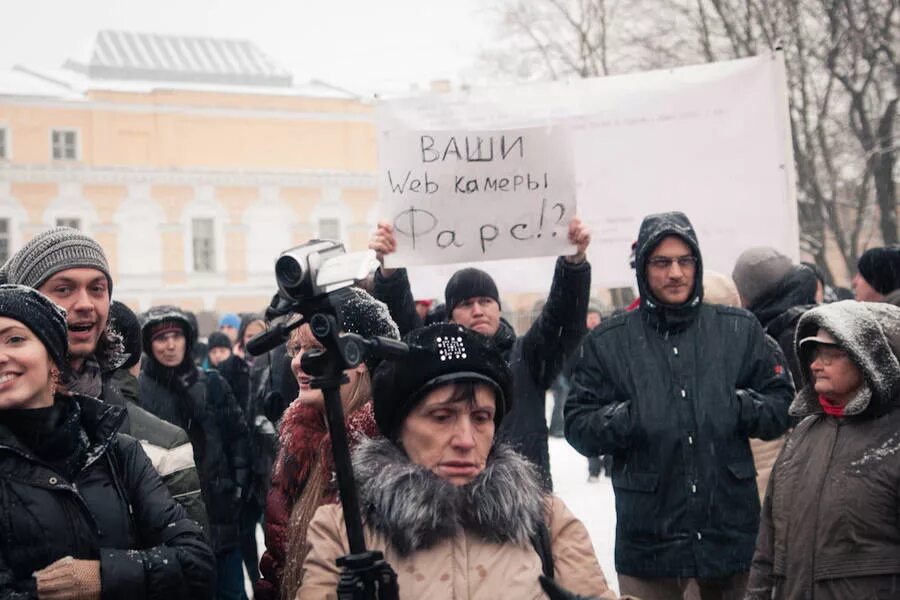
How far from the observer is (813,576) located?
4.02 metres

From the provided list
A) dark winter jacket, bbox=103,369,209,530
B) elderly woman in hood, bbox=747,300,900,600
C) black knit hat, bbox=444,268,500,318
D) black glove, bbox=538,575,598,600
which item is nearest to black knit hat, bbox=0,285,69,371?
dark winter jacket, bbox=103,369,209,530

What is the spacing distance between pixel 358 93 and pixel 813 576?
164 ft

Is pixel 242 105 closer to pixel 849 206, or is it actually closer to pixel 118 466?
pixel 849 206

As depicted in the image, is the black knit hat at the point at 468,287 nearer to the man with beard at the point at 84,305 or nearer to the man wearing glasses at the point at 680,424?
the man wearing glasses at the point at 680,424

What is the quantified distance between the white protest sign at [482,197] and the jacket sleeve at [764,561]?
166cm

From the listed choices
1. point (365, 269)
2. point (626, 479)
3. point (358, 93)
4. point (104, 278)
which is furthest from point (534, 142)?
point (358, 93)

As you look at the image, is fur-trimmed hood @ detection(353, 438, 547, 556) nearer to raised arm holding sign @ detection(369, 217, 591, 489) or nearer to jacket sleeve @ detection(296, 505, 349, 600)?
jacket sleeve @ detection(296, 505, 349, 600)

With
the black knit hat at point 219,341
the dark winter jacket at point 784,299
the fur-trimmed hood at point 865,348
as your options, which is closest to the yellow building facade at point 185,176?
the black knit hat at point 219,341

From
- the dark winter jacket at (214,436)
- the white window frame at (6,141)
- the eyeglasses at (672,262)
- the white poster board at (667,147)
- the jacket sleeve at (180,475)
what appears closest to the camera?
the jacket sleeve at (180,475)

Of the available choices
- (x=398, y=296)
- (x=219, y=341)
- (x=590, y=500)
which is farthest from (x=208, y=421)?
(x=219, y=341)

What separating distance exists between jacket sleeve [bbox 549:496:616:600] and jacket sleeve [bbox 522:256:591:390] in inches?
92.4

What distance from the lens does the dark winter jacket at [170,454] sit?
3.70m

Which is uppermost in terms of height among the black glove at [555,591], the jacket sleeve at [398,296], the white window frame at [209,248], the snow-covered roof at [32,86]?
the snow-covered roof at [32,86]

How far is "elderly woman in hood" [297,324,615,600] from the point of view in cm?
288
